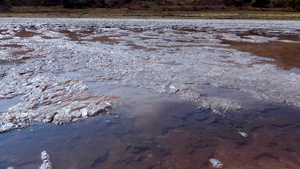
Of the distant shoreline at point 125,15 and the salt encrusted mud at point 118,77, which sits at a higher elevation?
the distant shoreline at point 125,15

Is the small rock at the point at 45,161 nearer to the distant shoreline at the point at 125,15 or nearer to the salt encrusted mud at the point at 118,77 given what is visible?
the salt encrusted mud at the point at 118,77

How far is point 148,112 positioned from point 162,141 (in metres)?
0.95

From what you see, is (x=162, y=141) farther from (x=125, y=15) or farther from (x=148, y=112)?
(x=125, y=15)

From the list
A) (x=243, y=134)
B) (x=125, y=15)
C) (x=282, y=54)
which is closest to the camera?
(x=243, y=134)

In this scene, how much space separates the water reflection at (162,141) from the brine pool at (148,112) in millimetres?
13

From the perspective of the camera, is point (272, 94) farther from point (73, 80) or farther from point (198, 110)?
point (73, 80)

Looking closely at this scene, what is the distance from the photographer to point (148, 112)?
13.9ft

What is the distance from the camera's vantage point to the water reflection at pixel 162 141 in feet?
9.61

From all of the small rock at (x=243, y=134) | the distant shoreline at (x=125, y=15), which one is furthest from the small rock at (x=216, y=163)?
the distant shoreline at (x=125, y=15)

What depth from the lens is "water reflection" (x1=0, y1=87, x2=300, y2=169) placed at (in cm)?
293

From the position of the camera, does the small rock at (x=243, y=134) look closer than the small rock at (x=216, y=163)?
No

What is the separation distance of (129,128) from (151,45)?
6838 mm

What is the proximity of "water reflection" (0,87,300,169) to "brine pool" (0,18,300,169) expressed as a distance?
0.01 metres

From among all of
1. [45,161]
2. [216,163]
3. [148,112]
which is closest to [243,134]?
[216,163]
